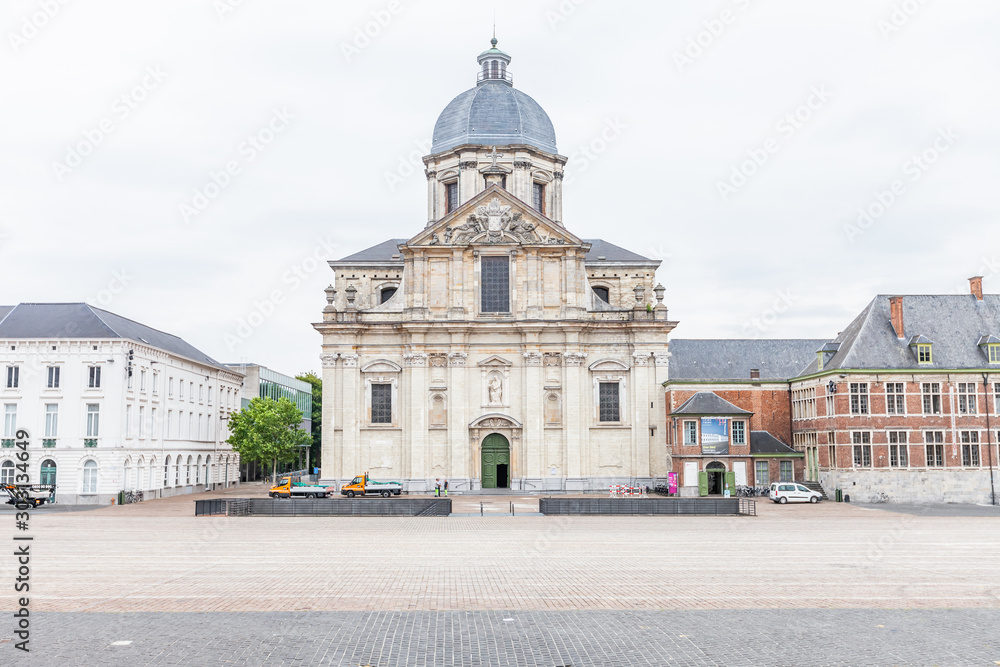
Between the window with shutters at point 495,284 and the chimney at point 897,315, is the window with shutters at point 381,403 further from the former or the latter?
the chimney at point 897,315

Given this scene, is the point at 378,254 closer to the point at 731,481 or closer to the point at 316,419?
the point at 731,481

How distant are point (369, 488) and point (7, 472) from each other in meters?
20.6

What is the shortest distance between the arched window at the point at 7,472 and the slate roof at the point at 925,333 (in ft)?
156

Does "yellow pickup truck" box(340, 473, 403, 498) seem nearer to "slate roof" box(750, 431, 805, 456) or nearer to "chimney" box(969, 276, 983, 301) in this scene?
"slate roof" box(750, 431, 805, 456)

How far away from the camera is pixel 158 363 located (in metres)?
58.5

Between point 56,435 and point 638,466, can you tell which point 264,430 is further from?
point 638,466

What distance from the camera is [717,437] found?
55500mm

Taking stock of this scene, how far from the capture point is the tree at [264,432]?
2650 inches

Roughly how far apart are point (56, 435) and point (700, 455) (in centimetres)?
3824

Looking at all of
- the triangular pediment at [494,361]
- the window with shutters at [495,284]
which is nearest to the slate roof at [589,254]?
the window with shutters at [495,284]

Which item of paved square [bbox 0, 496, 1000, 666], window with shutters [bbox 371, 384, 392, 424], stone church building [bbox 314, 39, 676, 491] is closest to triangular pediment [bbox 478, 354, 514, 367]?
stone church building [bbox 314, 39, 676, 491]

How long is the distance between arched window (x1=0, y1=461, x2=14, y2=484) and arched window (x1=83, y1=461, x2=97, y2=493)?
3.96 metres

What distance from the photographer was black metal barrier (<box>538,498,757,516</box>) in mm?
40281

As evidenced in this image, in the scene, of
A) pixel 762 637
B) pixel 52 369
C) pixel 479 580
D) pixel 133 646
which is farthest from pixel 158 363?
pixel 762 637
